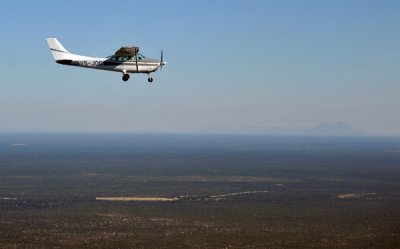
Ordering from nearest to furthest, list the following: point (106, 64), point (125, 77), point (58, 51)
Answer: point (125, 77) → point (58, 51) → point (106, 64)

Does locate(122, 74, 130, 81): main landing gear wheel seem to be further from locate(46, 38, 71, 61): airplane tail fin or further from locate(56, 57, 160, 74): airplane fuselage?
locate(46, 38, 71, 61): airplane tail fin

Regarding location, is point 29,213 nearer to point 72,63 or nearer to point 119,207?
point 119,207

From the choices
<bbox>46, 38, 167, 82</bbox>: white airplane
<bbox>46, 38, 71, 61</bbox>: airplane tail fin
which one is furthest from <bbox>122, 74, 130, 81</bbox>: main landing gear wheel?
<bbox>46, 38, 71, 61</bbox>: airplane tail fin

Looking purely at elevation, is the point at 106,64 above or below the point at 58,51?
below

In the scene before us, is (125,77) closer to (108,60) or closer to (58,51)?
(108,60)

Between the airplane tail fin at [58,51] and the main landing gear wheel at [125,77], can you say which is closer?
the main landing gear wheel at [125,77]

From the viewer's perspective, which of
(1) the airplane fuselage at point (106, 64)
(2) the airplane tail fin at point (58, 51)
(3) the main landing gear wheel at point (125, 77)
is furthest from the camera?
(1) the airplane fuselage at point (106, 64)

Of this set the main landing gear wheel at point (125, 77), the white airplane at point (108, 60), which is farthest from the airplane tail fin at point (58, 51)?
the main landing gear wheel at point (125, 77)

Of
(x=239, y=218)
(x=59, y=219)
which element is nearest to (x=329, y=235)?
(x=239, y=218)

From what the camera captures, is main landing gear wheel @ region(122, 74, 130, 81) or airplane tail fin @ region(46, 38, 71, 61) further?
airplane tail fin @ region(46, 38, 71, 61)

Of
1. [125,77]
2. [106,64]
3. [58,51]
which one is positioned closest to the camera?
[125,77]

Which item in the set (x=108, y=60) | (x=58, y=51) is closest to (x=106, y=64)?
(x=108, y=60)

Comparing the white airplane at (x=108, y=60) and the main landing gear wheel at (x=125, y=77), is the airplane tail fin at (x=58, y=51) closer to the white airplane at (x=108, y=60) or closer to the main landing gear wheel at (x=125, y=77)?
the white airplane at (x=108, y=60)
